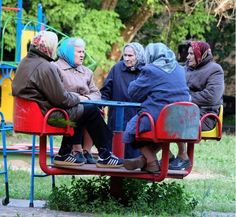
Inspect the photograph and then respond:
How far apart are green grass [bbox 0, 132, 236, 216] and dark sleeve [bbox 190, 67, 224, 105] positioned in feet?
3.16

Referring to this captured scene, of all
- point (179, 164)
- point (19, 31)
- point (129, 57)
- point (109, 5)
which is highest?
point (109, 5)

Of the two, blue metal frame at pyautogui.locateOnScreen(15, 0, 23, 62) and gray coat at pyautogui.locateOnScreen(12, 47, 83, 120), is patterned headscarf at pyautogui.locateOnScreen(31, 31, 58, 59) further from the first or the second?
blue metal frame at pyautogui.locateOnScreen(15, 0, 23, 62)

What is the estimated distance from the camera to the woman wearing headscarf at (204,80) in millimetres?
8367

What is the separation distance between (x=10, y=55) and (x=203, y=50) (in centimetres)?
1475

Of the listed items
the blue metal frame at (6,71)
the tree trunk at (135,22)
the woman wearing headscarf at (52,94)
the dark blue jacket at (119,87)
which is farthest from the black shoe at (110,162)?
the tree trunk at (135,22)

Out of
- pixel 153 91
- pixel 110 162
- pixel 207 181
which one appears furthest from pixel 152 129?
pixel 207 181

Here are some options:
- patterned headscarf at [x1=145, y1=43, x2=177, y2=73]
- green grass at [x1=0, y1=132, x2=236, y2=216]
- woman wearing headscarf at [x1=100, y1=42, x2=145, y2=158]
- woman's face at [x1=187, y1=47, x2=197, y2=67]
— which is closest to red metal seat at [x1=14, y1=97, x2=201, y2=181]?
woman wearing headscarf at [x1=100, y1=42, x2=145, y2=158]

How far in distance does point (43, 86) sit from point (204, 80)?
6.23ft

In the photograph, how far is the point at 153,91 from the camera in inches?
295

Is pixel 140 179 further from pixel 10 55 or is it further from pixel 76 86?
pixel 10 55

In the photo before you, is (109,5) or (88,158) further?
(109,5)

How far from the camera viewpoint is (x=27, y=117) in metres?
7.42

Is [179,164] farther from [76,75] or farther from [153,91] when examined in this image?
[76,75]

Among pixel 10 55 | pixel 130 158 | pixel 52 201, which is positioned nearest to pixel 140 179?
pixel 130 158
